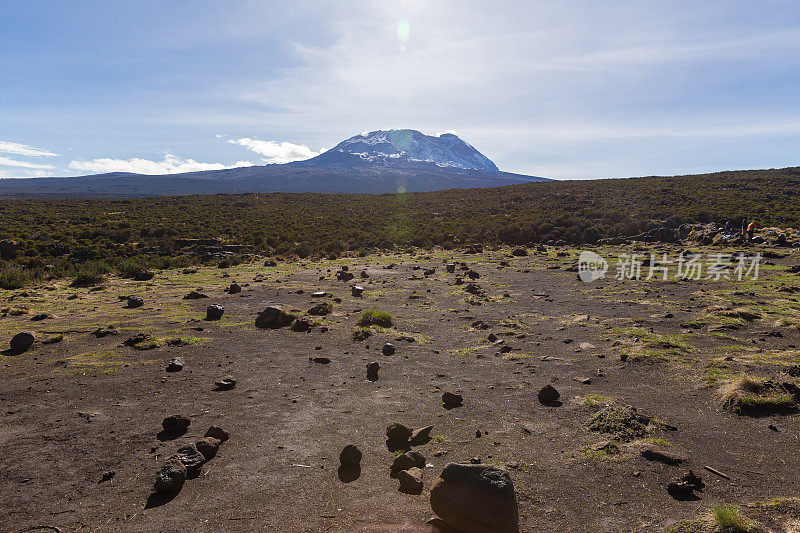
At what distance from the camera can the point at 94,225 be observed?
129 feet

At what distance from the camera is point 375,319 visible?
44.7 feet

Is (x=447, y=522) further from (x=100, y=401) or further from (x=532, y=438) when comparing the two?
(x=100, y=401)

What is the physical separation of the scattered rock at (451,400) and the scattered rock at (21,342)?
11290 millimetres

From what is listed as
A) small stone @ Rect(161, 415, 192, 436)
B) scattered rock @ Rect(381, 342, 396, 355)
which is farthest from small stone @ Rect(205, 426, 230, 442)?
scattered rock @ Rect(381, 342, 396, 355)

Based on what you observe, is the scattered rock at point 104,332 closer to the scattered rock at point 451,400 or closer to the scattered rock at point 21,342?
the scattered rock at point 21,342

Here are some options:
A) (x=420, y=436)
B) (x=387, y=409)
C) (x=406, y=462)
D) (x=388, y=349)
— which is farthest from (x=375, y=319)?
(x=406, y=462)

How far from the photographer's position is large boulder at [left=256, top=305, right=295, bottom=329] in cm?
1354

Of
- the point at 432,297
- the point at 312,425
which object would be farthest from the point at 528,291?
the point at 312,425

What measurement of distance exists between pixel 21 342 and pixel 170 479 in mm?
9149

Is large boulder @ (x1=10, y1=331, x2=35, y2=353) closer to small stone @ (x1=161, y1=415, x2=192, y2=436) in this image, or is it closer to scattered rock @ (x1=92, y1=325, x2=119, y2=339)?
scattered rock @ (x1=92, y1=325, x2=119, y2=339)

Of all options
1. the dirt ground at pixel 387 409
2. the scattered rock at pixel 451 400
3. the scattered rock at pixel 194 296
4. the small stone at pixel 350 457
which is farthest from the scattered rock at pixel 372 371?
the scattered rock at pixel 194 296

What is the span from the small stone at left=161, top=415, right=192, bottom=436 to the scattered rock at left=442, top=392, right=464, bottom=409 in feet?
15.2

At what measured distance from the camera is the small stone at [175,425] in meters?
6.55

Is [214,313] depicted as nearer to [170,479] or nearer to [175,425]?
[175,425]
